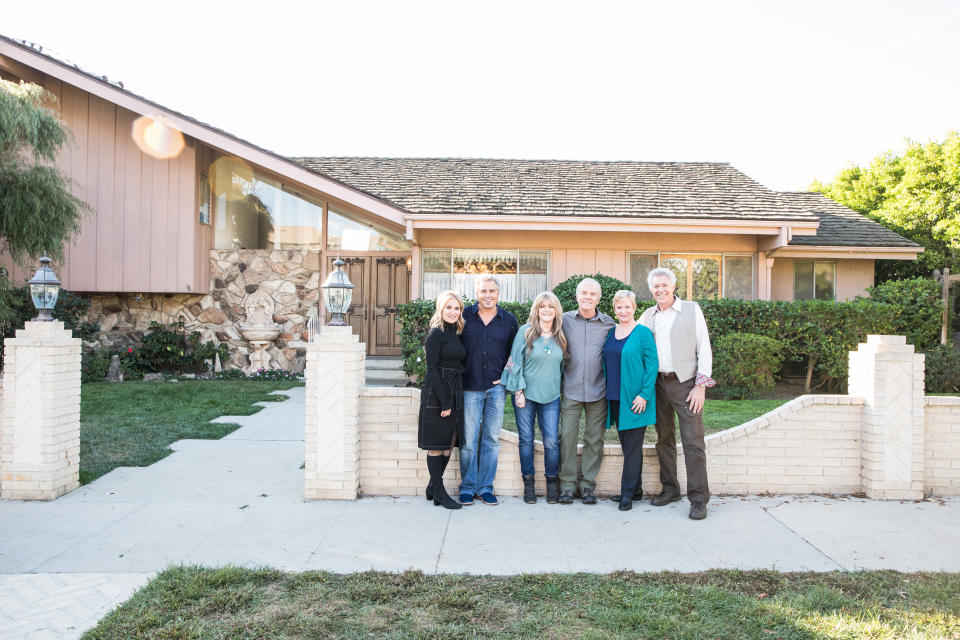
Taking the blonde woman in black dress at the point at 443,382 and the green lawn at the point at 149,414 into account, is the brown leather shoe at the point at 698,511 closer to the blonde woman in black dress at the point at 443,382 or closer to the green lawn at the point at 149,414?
the blonde woman in black dress at the point at 443,382

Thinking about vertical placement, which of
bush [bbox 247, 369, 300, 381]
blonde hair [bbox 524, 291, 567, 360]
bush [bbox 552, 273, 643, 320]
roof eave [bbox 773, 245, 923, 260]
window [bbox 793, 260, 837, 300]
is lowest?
bush [bbox 247, 369, 300, 381]

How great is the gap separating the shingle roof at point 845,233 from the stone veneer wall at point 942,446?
25.3 ft

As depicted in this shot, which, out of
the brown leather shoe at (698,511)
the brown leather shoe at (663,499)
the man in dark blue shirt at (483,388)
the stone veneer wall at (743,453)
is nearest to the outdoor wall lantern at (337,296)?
the stone veneer wall at (743,453)

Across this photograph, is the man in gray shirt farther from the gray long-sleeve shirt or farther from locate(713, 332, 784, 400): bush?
locate(713, 332, 784, 400): bush

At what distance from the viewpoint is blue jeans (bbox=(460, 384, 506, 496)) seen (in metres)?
4.94

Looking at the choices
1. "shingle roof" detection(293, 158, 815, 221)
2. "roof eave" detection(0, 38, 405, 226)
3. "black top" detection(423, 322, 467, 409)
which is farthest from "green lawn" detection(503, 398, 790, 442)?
"roof eave" detection(0, 38, 405, 226)

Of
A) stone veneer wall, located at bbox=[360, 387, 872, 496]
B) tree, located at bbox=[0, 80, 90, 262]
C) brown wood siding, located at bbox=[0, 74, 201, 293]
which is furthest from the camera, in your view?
brown wood siding, located at bbox=[0, 74, 201, 293]

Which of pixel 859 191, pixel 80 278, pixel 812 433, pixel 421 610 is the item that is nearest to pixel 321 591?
pixel 421 610

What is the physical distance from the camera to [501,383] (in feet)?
16.2

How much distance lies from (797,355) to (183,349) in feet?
37.5

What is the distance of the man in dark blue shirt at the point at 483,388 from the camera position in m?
4.91

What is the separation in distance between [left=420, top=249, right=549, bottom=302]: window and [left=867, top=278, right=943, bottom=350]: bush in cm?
642

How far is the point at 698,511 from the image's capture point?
463 cm

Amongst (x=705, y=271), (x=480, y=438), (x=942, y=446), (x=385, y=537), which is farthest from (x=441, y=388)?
(x=705, y=271)
